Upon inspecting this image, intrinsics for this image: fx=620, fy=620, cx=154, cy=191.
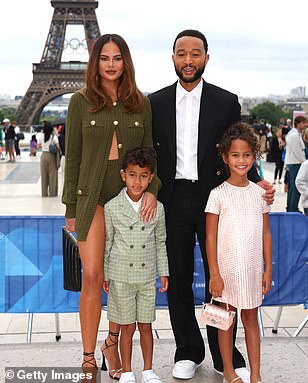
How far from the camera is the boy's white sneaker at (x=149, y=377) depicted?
3.55 m

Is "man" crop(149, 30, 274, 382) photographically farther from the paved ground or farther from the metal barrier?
the metal barrier

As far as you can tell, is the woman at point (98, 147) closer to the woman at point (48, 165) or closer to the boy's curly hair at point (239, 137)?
the boy's curly hair at point (239, 137)

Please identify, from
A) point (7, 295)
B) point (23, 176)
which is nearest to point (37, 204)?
point (23, 176)

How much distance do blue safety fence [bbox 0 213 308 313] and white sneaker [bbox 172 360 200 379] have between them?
3.69ft

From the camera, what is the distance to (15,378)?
12.0 ft

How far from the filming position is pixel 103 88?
3.47 meters

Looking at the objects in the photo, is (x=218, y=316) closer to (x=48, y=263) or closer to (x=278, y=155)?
(x=48, y=263)

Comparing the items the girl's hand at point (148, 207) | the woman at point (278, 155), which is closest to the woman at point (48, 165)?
the woman at point (278, 155)

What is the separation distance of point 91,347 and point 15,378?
1.70 feet

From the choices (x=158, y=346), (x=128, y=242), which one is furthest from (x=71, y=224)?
(x=158, y=346)

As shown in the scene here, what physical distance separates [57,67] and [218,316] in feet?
179

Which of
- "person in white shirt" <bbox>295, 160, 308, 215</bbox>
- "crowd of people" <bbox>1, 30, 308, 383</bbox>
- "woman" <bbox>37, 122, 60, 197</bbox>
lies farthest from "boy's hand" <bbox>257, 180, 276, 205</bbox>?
"woman" <bbox>37, 122, 60, 197</bbox>

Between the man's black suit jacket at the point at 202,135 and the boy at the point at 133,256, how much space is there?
193 millimetres

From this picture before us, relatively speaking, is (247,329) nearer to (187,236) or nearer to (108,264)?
(187,236)
